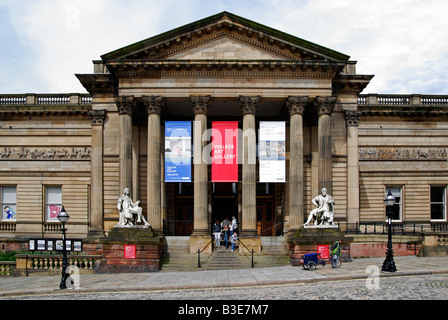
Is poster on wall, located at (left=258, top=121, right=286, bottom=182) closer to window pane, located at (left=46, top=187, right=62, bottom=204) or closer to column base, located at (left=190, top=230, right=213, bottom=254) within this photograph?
column base, located at (left=190, top=230, right=213, bottom=254)

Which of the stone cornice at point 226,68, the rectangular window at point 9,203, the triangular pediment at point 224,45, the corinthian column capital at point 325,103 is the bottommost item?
the rectangular window at point 9,203

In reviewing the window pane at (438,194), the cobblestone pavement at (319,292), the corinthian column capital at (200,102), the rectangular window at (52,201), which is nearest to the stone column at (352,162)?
the window pane at (438,194)

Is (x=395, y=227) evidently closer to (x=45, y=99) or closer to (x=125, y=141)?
(x=125, y=141)

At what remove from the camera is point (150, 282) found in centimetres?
2025

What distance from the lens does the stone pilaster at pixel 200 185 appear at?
2728 cm

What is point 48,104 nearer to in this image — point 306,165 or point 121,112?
point 121,112

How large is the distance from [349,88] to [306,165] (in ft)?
19.6

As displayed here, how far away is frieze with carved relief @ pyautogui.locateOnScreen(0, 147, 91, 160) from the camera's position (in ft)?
118

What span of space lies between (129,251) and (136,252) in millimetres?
366

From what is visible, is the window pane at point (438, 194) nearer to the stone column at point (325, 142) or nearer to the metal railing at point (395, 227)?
the metal railing at point (395, 227)

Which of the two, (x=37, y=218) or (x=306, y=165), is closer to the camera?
(x=306, y=165)

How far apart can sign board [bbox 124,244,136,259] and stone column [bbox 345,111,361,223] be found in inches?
584

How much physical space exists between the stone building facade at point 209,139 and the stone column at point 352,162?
0.23 feet
